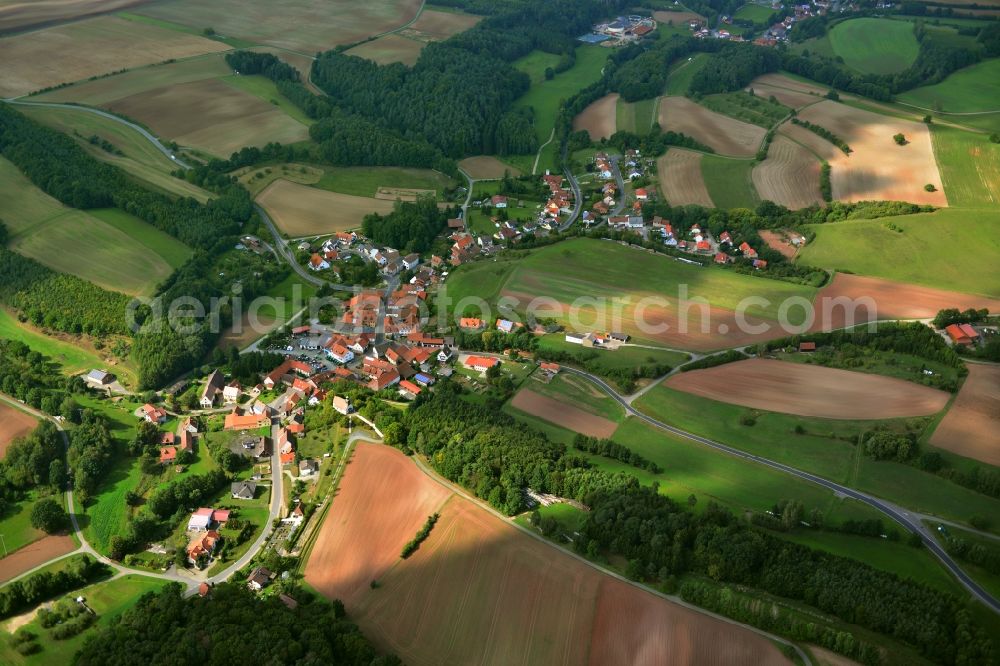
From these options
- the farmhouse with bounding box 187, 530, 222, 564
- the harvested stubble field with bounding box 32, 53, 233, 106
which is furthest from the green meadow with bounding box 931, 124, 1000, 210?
the harvested stubble field with bounding box 32, 53, 233, 106

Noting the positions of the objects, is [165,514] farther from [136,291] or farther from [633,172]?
[633,172]

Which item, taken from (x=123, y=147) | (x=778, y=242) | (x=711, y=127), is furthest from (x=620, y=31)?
(x=123, y=147)

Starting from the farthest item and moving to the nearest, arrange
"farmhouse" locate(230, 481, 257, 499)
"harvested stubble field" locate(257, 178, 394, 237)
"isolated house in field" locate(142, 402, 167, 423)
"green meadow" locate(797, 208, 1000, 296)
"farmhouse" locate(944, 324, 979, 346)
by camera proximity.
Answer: "harvested stubble field" locate(257, 178, 394, 237), "green meadow" locate(797, 208, 1000, 296), "farmhouse" locate(944, 324, 979, 346), "isolated house in field" locate(142, 402, 167, 423), "farmhouse" locate(230, 481, 257, 499)

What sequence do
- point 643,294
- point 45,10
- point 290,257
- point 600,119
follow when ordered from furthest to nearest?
point 45,10 → point 600,119 → point 290,257 → point 643,294

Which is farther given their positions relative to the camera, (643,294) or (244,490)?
(643,294)

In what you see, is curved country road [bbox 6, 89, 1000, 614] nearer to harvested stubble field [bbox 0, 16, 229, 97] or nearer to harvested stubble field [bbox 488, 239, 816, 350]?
harvested stubble field [bbox 488, 239, 816, 350]

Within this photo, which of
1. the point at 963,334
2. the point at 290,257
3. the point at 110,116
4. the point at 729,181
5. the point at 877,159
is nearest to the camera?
the point at 963,334

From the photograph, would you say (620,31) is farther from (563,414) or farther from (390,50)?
(563,414)

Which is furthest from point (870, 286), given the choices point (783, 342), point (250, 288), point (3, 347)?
point (3, 347)
